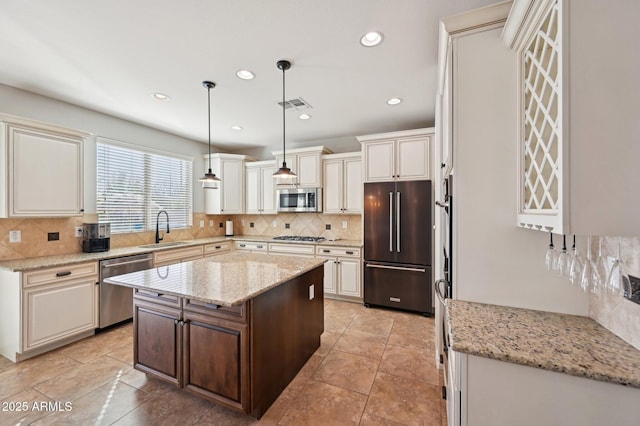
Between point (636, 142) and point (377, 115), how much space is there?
294cm

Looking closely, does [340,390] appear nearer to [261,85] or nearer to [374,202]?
[374,202]

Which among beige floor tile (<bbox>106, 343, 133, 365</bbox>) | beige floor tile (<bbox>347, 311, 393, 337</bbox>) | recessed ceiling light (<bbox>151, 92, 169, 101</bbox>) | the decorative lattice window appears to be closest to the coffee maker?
beige floor tile (<bbox>106, 343, 133, 365</bbox>)

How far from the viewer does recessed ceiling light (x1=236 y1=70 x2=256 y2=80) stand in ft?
8.07

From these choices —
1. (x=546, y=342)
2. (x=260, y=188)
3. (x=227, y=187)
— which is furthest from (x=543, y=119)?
(x=227, y=187)

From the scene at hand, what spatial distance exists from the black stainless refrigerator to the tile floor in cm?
74

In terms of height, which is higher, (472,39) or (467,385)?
(472,39)

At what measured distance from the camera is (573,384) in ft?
3.07

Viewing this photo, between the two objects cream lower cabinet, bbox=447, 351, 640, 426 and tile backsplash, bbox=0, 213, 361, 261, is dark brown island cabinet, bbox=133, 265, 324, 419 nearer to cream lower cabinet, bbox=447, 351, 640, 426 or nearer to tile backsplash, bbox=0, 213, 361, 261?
cream lower cabinet, bbox=447, 351, 640, 426

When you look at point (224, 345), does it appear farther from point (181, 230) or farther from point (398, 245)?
point (181, 230)

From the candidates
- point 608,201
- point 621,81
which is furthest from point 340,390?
point 621,81

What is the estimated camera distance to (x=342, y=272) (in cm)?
398

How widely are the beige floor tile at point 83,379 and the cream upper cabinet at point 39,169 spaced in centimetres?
163

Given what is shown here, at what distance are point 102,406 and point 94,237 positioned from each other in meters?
2.17

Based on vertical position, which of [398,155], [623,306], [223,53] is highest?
[223,53]
